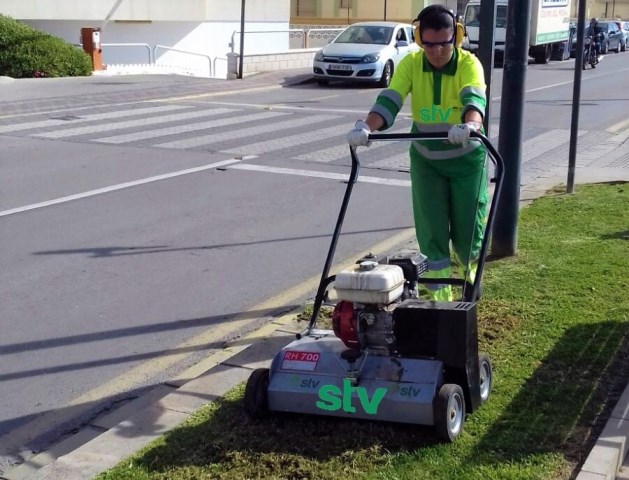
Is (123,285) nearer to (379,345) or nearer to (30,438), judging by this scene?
(30,438)

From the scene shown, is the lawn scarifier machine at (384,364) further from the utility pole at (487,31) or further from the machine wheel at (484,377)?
the utility pole at (487,31)

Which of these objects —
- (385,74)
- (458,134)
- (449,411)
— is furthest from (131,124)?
(449,411)

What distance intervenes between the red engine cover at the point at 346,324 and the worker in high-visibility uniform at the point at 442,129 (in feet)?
2.70

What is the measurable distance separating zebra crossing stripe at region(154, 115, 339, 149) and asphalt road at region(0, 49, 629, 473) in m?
0.04

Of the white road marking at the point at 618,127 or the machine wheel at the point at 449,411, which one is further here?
the white road marking at the point at 618,127

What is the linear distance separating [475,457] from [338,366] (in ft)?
2.36

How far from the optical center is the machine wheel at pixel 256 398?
170 inches

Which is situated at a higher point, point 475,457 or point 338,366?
point 338,366

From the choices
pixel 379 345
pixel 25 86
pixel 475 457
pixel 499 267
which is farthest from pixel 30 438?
pixel 25 86

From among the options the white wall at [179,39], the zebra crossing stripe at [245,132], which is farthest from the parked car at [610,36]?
the zebra crossing stripe at [245,132]

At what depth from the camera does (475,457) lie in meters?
4.02

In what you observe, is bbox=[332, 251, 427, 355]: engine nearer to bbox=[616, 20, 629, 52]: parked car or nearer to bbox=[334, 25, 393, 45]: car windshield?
bbox=[334, 25, 393, 45]: car windshield

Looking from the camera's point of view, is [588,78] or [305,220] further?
[588,78]

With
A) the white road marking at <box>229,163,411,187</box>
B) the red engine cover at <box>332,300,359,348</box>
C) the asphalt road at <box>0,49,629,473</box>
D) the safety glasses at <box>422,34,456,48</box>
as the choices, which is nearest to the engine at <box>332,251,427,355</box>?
the red engine cover at <box>332,300,359,348</box>
